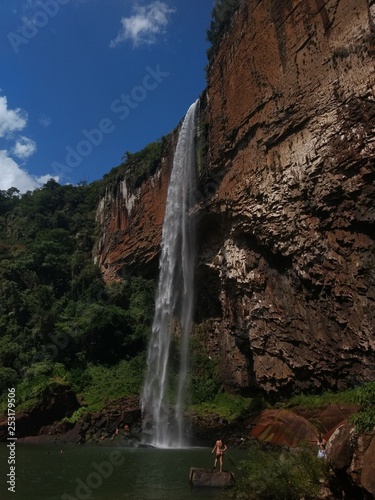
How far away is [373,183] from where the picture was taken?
565 inches

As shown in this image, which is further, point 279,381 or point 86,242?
point 86,242

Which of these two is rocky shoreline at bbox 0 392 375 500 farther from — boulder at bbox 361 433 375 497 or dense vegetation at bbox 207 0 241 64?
dense vegetation at bbox 207 0 241 64

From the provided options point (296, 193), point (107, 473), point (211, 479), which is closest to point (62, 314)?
point (296, 193)

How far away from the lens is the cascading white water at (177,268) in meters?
23.9

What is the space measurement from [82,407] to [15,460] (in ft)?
28.3

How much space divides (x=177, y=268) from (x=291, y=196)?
996 cm

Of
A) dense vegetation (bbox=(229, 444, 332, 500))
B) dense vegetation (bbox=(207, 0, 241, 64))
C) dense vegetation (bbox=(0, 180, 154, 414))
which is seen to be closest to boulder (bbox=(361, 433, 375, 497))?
dense vegetation (bbox=(229, 444, 332, 500))

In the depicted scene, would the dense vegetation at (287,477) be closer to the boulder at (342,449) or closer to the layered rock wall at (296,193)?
the boulder at (342,449)

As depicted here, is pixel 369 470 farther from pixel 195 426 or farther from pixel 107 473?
pixel 195 426

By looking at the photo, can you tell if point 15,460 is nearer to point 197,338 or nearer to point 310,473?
point 310,473

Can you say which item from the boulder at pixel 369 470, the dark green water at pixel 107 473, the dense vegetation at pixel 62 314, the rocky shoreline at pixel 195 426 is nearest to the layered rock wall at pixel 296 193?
the rocky shoreline at pixel 195 426

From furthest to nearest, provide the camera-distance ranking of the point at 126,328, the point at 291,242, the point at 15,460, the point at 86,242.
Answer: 1. the point at 86,242
2. the point at 126,328
3. the point at 291,242
4. the point at 15,460

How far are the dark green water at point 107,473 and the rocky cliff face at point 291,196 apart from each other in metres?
4.99

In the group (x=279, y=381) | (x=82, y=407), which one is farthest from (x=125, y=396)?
(x=279, y=381)
